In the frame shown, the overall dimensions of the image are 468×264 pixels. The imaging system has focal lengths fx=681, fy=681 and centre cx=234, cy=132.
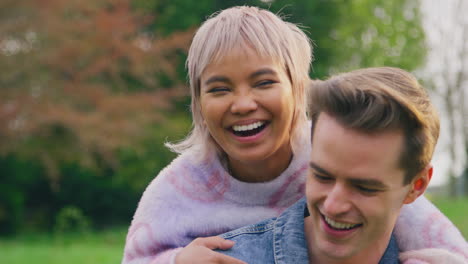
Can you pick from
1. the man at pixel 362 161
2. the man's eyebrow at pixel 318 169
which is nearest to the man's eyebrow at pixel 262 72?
the man at pixel 362 161

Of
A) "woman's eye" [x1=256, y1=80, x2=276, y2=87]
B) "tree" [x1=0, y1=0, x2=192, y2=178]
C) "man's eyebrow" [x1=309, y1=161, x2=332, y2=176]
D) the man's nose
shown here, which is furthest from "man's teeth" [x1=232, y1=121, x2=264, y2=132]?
"tree" [x1=0, y1=0, x2=192, y2=178]

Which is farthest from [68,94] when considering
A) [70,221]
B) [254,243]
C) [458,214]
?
[254,243]

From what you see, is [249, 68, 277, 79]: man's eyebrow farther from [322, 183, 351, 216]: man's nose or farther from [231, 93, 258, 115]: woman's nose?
[322, 183, 351, 216]: man's nose

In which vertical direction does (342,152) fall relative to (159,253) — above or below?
above

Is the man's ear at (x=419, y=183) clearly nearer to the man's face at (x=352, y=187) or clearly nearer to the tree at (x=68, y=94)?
the man's face at (x=352, y=187)

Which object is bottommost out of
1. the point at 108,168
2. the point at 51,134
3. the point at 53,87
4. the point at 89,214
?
the point at 89,214

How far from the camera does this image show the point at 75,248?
1278 centimetres

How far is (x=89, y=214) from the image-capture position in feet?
62.2

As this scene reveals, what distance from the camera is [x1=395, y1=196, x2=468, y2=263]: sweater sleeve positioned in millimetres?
2936

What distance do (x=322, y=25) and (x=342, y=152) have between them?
69.4ft

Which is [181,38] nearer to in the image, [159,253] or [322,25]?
[322,25]

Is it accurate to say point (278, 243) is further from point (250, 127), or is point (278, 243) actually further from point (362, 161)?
point (250, 127)

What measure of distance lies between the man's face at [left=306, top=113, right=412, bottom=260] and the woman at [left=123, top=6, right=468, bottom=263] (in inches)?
30.2

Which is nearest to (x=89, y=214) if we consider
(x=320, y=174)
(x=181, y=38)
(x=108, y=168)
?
(x=108, y=168)
